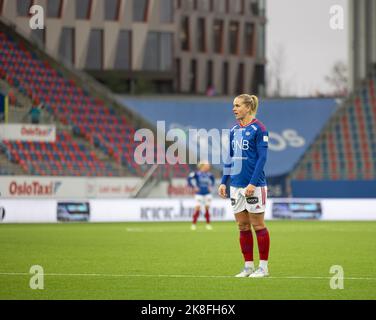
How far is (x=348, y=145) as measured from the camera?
2061 inches

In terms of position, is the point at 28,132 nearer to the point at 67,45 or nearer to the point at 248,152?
the point at 67,45

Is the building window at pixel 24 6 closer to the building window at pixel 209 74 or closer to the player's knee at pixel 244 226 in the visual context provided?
the player's knee at pixel 244 226

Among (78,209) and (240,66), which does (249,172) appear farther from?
(240,66)

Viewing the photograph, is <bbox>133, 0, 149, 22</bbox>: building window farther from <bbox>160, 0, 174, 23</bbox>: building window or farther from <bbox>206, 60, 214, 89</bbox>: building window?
<bbox>206, 60, 214, 89</bbox>: building window

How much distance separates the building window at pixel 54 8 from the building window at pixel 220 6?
107 ft

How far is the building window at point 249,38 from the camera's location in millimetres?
77938

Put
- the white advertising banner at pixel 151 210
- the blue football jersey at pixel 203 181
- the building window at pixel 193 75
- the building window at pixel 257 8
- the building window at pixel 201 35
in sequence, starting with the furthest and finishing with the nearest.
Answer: the building window at pixel 257 8
the building window at pixel 201 35
the building window at pixel 193 75
the white advertising banner at pixel 151 210
the blue football jersey at pixel 203 181

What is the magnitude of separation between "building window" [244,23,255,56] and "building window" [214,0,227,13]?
93.9 inches

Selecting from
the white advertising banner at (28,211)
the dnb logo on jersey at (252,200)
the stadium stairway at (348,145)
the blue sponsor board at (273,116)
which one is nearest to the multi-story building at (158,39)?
the blue sponsor board at (273,116)

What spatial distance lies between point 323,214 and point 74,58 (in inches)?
704

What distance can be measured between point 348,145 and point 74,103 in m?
14.8

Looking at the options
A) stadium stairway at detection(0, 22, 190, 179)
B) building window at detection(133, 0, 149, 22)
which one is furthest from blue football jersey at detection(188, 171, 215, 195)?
building window at detection(133, 0, 149, 22)

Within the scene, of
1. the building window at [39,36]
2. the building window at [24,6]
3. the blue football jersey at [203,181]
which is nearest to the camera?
the blue football jersey at [203,181]

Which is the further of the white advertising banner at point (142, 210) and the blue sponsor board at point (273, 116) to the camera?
the blue sponsor board at point (273, 116)
